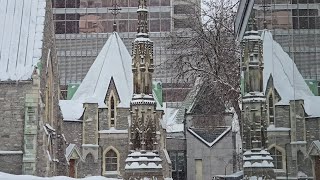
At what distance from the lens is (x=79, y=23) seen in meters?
52.8

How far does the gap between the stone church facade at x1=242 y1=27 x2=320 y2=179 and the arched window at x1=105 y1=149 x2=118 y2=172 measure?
17854 mm

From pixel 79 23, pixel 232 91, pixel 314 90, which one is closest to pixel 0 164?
pixel 232 91

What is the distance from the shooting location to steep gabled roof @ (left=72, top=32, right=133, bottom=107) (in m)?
33.7

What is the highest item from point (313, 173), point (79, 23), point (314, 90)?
point (79, 23)

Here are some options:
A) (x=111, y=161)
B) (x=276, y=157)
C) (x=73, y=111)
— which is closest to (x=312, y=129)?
(x=276, y=157)

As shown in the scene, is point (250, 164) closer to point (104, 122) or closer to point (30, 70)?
point (30, 70)

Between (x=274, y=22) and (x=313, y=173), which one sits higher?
(x=274, y=22)

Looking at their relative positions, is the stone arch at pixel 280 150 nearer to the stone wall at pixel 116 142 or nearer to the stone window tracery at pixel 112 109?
the stone wall at pixel 116 142

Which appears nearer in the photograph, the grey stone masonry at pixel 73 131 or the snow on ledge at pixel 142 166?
the snow on ledge at pixel 142 166

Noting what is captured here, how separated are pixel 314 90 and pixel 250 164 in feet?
10.8

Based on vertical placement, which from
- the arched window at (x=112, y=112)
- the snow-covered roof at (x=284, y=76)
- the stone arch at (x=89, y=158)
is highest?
the arched window at (x=112, y=112)

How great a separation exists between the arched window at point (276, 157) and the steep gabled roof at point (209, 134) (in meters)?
26.7

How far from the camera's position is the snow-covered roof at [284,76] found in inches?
491

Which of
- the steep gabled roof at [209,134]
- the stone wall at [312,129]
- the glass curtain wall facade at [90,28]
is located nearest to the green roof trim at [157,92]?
the steep gabled roof at [209,134]
